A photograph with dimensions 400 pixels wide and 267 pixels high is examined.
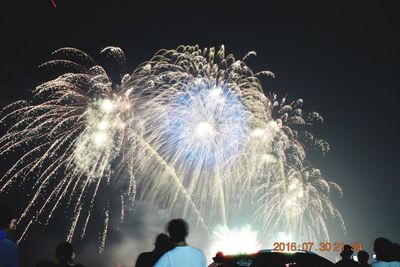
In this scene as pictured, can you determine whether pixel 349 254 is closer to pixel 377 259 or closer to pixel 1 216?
pixel 377 259

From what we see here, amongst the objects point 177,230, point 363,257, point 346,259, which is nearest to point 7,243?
point 177,230

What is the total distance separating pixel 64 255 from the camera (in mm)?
6457

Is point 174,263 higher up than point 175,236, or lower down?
lower down

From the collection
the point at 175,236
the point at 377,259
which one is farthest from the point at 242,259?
the point at 175,236

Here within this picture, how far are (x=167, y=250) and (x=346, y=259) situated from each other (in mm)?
4803

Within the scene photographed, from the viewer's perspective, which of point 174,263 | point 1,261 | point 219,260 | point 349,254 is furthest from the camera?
point 349,254

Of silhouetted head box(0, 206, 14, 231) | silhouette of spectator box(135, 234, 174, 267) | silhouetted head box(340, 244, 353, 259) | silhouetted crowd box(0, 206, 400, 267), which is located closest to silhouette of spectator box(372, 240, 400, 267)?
silhouetted crowd box(0, 206, 400, 267)

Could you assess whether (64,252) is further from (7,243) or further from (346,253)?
(346,253)

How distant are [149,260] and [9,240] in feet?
6.98

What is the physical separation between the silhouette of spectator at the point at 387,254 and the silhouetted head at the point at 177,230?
3.35 m

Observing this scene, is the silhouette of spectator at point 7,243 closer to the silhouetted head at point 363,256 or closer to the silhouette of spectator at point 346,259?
the silhouette of spectator at point 346,259

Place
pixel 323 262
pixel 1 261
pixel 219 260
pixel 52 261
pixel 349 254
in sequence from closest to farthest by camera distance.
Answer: pixel 1 261 < pixel 52 261 < pixel 323 262 < pixel 219 260 < pixel 349 254

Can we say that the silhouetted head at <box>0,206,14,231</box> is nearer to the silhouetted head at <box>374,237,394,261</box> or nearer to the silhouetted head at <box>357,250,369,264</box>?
the silhouetted head at <box>374,237,394,261</box>

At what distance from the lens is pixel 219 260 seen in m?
7.99
